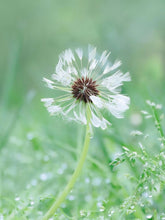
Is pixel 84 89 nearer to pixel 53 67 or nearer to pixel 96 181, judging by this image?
pixel 96 181

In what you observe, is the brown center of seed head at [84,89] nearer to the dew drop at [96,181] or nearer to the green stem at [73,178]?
the green stem at [73,178]

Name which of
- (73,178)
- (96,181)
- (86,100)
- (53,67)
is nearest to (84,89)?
(86,100)

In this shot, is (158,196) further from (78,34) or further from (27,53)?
(27,53)

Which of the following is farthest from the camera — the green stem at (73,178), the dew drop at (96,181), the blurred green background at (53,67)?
the blurred green background at (53,67)

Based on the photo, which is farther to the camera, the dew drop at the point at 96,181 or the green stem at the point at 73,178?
the dew drop at the point at 96,181

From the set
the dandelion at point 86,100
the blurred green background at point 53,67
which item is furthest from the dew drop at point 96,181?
the dandelion at point 86,100
